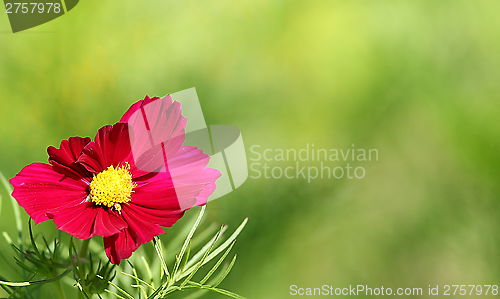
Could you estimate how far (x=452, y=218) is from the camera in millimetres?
670

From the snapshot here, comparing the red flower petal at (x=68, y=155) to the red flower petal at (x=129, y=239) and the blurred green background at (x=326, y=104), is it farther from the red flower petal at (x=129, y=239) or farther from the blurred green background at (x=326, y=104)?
the blurred green background at (x=326, y=104)

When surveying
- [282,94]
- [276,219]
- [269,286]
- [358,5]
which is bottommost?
[269,286]

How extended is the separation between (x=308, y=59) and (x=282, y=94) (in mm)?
89

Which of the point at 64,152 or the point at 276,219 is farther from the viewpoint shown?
the point at 276,219

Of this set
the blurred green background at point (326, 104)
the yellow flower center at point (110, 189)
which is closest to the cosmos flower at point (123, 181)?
the yellow flower center at point (110, 189)

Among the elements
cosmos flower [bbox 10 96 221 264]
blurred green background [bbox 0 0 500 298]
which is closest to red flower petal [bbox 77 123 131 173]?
cosmos flower [bbox 10 96 221 264]

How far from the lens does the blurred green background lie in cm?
61

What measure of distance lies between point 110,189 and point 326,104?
547mm

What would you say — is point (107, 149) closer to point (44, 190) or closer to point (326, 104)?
point (44, 190)

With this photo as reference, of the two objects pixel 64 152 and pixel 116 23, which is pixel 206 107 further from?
pixel 64 152

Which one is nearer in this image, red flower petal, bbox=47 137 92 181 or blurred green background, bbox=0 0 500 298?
red flower petal, bbox=47 137 92 181

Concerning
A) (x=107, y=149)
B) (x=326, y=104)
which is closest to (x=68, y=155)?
(x=107, y=149)

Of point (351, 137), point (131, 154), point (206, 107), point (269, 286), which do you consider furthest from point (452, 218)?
point (131, 154)

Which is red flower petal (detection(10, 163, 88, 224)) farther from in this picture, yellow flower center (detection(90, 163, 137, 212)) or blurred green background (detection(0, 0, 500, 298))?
blurred green background (detection(0, 0, 500, 298))
